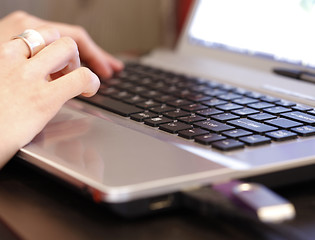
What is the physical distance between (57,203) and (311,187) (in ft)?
0.79

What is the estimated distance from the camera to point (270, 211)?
374mm

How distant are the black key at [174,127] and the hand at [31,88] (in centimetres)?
10

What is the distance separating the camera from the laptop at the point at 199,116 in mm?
435

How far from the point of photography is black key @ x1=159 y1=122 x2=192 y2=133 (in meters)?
0.56

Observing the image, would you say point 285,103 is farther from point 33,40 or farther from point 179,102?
point 33,40

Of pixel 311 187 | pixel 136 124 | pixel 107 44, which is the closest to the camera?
pixel 311 187

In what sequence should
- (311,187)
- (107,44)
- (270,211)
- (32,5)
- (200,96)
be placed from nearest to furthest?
(270,211) → (311,187) → (200,96) → (32,5) → (107,44)

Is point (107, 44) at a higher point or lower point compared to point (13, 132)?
lower

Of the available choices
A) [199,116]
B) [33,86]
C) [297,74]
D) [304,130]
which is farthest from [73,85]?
[297,74]

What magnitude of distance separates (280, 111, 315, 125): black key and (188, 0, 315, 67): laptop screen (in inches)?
7.3

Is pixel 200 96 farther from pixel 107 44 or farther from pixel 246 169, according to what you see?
pixel 107 44

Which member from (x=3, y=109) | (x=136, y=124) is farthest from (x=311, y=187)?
(x=3, y=109)

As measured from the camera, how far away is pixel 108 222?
43 cm

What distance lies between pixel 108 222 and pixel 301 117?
276 millimetres
